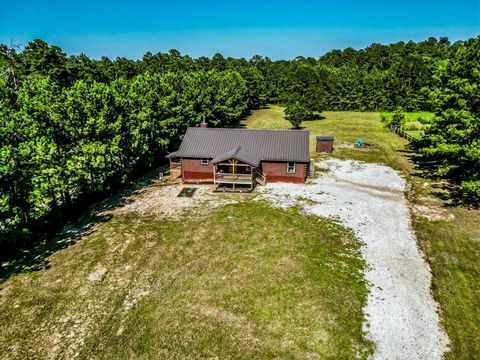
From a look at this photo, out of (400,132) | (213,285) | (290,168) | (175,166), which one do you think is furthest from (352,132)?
(213,285)

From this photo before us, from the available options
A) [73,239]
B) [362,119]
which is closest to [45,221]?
[73,239]

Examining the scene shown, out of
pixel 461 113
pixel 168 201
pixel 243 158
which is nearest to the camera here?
Result: pixel 461 113

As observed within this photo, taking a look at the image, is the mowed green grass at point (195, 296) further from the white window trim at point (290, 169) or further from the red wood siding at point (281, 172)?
the white window trim at point (290, 169)

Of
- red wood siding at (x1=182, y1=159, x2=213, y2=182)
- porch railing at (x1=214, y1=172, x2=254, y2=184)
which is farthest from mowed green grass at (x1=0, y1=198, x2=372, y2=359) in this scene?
red wood siding at (x1=182, y1=159, x2=213, y2=182)

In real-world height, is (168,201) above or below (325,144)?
below

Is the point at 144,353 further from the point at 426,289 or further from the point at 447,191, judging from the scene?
the point at 447,191

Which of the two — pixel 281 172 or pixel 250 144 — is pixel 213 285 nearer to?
pixel 281 172

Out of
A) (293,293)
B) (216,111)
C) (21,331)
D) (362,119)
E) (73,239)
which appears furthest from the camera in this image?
(362,119)
